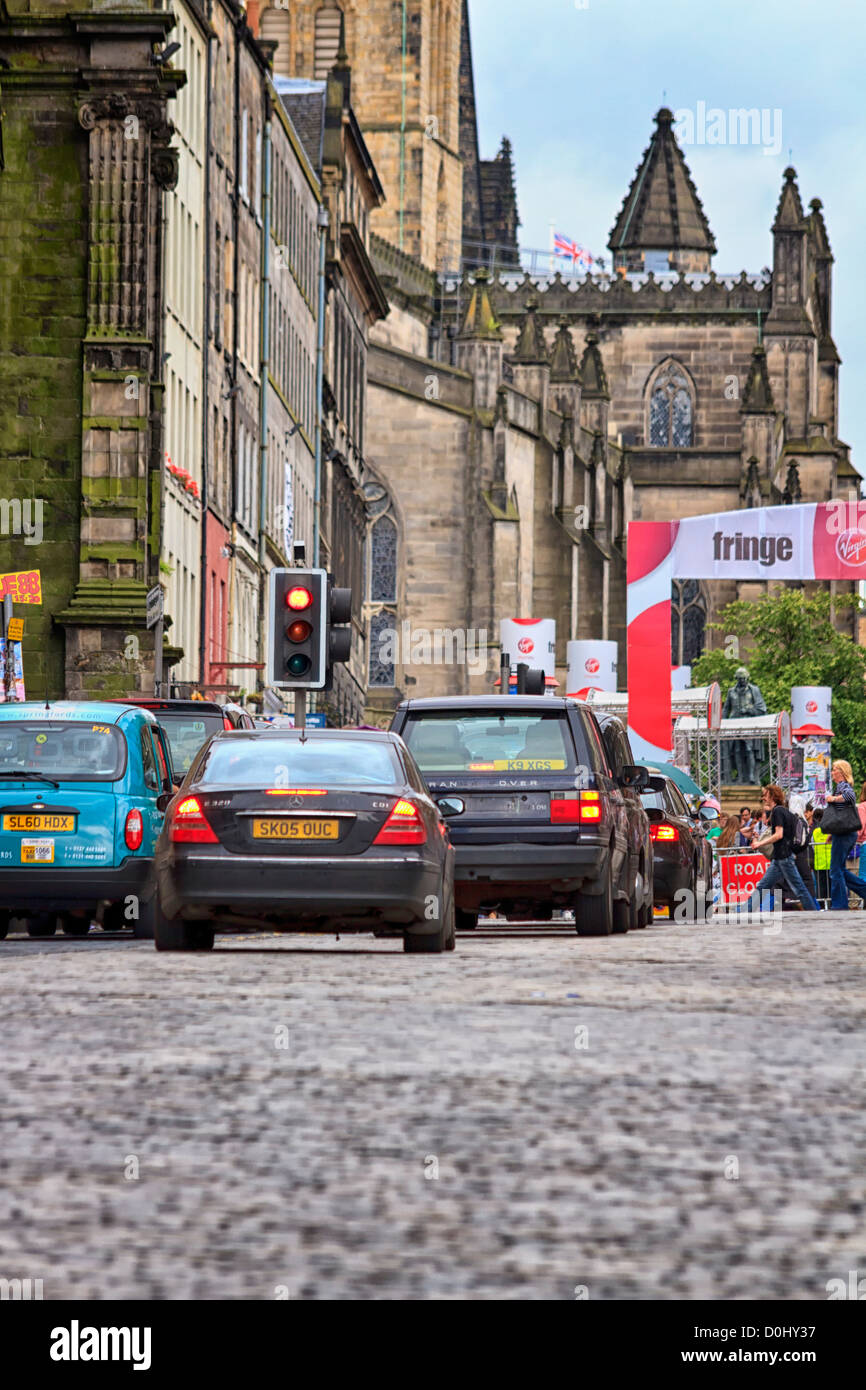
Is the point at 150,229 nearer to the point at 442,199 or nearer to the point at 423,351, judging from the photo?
the point at 423,351

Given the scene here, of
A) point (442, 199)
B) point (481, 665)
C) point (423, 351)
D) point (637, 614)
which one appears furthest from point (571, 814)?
point (442, 199)

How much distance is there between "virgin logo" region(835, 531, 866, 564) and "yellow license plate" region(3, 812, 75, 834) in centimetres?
2034

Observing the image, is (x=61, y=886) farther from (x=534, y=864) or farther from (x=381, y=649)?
(x=381, y=649)

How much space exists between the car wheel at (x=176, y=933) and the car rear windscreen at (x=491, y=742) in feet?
12.5

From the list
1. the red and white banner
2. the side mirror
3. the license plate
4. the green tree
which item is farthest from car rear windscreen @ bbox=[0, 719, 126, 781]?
the green tree

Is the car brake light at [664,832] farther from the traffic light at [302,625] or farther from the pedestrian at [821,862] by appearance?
the pedestrian at [821,862]

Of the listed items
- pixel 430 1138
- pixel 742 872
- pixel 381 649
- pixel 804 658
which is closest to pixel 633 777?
pixel 430 1138

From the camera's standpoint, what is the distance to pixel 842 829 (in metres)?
30.6

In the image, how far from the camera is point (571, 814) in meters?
19.6

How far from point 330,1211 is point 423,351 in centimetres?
9436

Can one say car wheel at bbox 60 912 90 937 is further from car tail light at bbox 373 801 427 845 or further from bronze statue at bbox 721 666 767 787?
bronze statue at bbox 721 666 767 787

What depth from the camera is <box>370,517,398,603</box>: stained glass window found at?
85.6m

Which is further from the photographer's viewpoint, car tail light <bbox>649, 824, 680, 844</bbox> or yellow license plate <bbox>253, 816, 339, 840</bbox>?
car tail light <bbox>649, 824, 680, 844</bbox>

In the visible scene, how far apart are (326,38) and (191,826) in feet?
269
